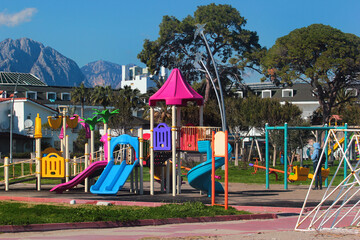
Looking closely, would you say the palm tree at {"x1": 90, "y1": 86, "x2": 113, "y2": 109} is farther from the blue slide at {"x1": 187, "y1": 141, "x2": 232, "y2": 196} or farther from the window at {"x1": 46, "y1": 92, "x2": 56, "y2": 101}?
the blue slide at {"x1": 187, "y1": 141, "x2": 232, "y2": 196}

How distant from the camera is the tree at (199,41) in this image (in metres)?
65.9

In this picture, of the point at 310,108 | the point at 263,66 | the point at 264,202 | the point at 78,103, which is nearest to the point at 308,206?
the point at 264,202

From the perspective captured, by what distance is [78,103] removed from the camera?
85.5m

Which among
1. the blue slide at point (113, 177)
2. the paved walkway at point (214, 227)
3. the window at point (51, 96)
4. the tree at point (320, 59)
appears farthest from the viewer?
the window at point (51, 96)

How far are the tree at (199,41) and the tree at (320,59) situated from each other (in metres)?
10.8

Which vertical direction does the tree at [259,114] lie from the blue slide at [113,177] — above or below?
above

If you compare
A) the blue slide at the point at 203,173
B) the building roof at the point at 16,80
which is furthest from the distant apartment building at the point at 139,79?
the blue slide at the point at 203,173

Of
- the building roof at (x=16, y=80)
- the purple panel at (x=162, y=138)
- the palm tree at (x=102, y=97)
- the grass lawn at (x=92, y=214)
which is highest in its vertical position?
the building roof at (x=16, y=80)

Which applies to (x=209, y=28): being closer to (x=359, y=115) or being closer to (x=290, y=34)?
(x=290, y=34)

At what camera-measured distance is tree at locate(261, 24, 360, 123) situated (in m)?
51.2

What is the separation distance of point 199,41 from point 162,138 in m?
44.9

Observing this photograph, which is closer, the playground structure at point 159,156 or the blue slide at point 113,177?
the blue slide at point 113,177

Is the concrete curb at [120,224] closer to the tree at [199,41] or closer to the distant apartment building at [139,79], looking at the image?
the tree at [199,41]

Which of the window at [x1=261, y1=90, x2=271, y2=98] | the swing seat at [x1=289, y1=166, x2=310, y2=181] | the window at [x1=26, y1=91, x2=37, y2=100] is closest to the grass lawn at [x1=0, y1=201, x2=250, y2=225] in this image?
the swing seat at [x1=289, y1=166, x2=310, y2=181]
